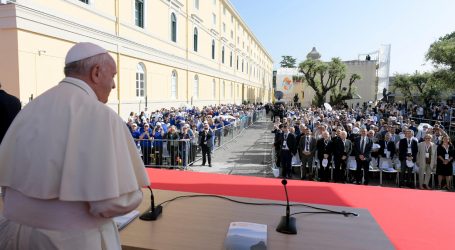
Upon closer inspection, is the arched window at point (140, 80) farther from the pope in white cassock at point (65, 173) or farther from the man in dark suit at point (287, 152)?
the pope in white cassock at point (65, 173)

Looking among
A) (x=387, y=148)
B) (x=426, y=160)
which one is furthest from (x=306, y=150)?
(x=426, y=160)

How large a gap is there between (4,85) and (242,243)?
11.3 metres

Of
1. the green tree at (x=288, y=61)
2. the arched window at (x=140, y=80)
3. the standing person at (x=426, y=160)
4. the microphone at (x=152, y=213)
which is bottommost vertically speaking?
the standing person at (x=426, y=160)

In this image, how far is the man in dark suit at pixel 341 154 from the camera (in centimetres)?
941

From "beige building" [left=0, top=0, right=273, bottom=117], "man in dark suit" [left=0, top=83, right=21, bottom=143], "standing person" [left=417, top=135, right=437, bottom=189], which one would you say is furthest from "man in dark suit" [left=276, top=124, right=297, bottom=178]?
"beige building" [left=0, top=0, right=273, bottom=117]

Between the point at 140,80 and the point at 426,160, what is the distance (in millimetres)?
14794

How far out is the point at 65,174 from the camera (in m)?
1.52

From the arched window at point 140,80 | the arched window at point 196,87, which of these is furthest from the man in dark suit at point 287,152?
the arched window at point 196,87

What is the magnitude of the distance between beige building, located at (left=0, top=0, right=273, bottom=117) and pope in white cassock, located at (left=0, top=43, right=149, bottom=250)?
10.7 meters

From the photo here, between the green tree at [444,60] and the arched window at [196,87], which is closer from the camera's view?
the green tree at [444,60]

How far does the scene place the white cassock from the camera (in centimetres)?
153

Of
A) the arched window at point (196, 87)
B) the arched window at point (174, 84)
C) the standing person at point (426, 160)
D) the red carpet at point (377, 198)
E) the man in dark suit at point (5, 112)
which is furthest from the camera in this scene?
the arched window at point (196, 87)

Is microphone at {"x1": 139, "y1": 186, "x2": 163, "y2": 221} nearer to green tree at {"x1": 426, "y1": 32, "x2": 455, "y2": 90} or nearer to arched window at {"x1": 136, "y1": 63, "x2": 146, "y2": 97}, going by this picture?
arched window at {"x1": 136, "y1": 63, "x2": 146, "y2": 97}

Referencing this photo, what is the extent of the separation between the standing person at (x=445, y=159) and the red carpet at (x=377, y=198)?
5.04 meters
